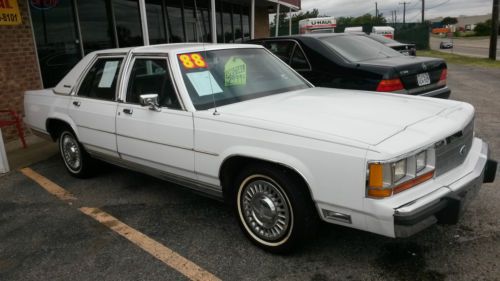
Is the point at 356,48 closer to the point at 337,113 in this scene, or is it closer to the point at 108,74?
the point at 337,113

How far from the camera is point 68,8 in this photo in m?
9.12

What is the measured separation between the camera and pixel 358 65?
5.78 m

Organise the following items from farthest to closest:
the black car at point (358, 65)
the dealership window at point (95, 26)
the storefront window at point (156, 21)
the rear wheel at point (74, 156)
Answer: the storefront window at point (156, 21) → the dealership window at point (95, 26) → the black car at point (358, 65) → the rear wheel at point (74, 156)

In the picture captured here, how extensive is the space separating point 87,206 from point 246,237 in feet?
6.31

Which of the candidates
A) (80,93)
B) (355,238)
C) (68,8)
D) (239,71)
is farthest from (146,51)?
(68,8)

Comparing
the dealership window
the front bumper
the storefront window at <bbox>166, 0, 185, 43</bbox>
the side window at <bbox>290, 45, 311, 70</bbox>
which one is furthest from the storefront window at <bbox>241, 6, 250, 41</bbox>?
the front bumper

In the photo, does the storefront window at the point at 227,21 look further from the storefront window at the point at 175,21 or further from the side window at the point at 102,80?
the side window at the point at 102,80

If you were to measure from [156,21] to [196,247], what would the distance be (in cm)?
982

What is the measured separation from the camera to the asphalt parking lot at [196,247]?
3.08 meters

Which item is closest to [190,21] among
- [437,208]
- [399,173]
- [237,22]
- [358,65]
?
[237,22]

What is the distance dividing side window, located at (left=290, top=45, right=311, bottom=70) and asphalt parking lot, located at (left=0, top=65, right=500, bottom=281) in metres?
2.74

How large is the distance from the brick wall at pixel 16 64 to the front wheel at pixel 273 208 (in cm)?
597

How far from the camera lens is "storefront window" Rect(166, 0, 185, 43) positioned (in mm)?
12742

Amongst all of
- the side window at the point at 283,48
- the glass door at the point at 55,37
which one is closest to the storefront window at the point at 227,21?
the glass door at the point at 55,37
